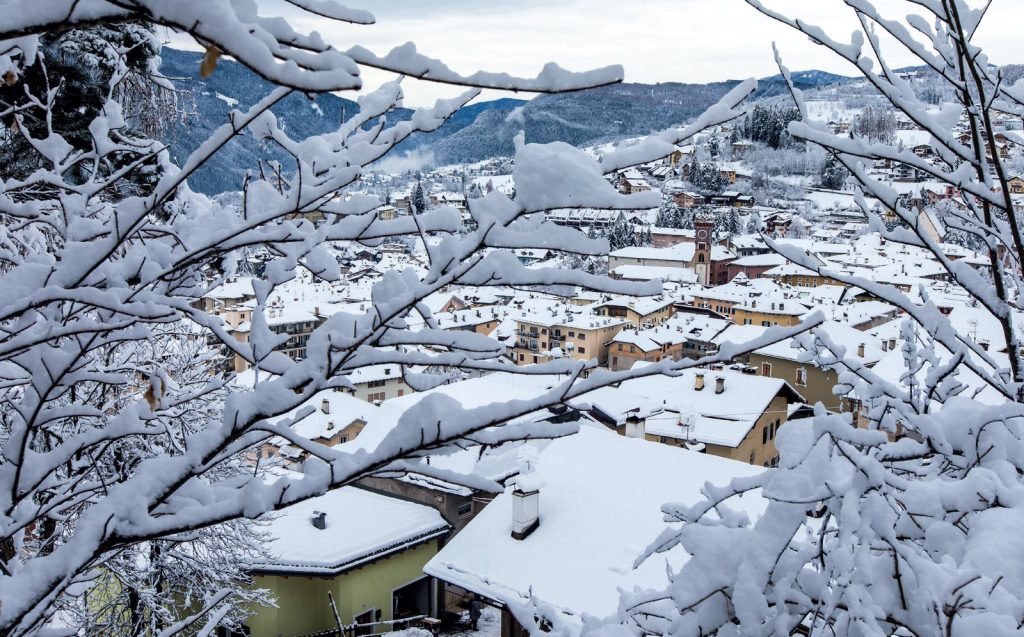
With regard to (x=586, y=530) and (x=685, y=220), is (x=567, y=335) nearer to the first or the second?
(x=586, y=530)

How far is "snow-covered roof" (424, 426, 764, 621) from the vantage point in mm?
8672

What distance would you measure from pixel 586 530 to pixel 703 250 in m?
53.5

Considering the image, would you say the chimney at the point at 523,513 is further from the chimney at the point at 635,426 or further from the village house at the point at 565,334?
the village house at the point at 565,334

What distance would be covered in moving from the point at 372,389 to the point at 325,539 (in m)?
24.0

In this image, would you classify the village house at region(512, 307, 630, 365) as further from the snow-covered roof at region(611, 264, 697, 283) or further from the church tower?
the church tower

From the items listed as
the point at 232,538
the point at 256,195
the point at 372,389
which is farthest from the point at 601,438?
the point at 372,389

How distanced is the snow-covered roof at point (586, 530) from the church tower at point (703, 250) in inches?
1911

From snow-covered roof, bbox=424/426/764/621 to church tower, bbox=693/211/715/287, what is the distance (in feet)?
159

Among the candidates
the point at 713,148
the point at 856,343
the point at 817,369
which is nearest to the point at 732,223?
the point at 713,148

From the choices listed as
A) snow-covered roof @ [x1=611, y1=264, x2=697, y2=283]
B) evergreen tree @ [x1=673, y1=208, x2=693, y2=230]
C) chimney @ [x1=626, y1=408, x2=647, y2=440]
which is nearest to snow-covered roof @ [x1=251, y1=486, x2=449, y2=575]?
chimney @ [x1=626, y1=408, x2=647, y2=440]

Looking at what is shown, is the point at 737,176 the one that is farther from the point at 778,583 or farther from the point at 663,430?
the point at 778,583

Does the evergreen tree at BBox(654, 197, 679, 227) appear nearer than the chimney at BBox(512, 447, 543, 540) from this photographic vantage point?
No

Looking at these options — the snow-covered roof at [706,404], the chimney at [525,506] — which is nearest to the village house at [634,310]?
the snow-covered roof at [706,404]

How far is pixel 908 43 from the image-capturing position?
237cm
